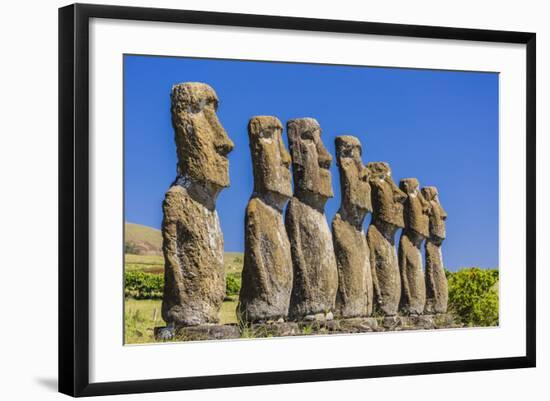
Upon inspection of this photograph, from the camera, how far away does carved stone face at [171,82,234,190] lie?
12703 mm

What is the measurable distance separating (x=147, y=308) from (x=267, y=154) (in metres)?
2.21

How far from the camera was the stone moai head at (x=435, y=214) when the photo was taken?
48.2 feet

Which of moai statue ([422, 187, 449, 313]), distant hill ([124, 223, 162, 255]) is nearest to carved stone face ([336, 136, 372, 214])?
moai statue ([422, 187, 449, 313])

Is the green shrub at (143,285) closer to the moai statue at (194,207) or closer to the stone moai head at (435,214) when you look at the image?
the moai statue at (194,207)

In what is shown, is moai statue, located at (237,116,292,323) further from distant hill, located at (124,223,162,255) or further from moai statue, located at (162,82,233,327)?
distant hill, located at (124,223,162,255)

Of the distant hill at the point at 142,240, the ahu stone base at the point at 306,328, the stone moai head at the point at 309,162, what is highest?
the stone moai head at the point at 309,162

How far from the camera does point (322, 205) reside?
46.4 feet

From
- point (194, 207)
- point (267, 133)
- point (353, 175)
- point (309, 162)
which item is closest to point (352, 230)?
point (353, 175)

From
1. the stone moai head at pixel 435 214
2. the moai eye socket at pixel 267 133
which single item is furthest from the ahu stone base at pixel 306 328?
the moai eye socket at pixel 267 133

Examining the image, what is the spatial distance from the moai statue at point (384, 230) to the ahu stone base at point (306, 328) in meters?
0.69

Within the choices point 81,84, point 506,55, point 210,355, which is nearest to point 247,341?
point 210,355

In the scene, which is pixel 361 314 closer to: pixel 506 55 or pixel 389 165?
pixel 389 165

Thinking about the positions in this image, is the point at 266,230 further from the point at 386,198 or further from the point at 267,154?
the point at 386,198

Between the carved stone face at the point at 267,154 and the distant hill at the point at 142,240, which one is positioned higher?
the carved stone face at the point at 267,154
